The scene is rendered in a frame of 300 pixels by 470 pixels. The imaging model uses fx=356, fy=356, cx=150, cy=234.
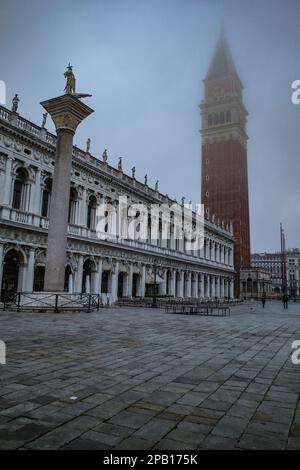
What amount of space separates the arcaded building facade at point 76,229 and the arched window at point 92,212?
0.10 metres

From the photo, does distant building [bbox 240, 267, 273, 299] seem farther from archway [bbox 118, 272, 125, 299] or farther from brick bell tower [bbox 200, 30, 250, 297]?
archway [bbox 118, 272, 125, 299]

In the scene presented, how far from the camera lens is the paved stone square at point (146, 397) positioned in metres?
3.20

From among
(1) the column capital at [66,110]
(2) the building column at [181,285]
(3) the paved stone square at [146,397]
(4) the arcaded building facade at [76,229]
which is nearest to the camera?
(3) the paved stone square at [146,397]

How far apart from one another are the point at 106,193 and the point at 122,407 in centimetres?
3363

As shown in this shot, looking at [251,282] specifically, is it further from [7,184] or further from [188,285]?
[7,184]

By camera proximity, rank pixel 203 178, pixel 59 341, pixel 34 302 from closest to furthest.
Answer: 1. pixel 59 341
2. pixel 34 302
3. pixel 203 178

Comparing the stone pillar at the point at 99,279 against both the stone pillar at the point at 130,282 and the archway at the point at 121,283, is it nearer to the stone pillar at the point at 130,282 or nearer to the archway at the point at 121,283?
the archway at the point at 121,283

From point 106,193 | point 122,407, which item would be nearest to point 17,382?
point 122,407

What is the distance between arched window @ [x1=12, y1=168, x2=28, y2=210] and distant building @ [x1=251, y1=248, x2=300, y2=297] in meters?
127

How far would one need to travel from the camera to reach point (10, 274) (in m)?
25.9

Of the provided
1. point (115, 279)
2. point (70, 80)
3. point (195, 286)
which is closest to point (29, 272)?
point (115, 279)

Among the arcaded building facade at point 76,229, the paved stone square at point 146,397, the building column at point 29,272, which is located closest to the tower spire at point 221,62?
the arcaded building facade at point 76,229
